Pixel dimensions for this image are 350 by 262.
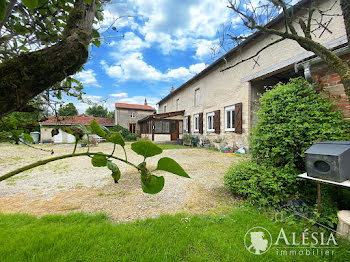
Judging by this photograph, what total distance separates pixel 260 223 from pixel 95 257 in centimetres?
212

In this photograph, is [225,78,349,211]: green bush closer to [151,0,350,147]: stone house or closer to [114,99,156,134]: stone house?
[151,0,350,147]: stone house

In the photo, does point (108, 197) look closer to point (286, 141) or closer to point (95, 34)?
point (95, 34)

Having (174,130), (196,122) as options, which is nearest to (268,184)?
(196,122)

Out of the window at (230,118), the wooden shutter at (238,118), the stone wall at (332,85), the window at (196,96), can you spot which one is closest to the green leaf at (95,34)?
the stone wall at (332,85)

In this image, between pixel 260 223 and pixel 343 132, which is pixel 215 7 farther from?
pixel 260 223

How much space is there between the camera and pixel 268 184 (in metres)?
2.66

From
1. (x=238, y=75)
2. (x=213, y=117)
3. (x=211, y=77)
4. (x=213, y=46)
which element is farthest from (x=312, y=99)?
(x=211, y=77)

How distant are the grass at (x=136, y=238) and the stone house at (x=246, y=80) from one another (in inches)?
92.3

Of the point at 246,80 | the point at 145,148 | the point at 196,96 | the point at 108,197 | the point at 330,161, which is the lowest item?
the point at 108,197

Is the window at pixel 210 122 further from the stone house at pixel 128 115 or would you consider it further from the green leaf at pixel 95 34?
the stone house at pixel 128 115

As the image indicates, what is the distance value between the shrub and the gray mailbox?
510 millimetres

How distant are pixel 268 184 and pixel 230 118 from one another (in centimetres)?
721

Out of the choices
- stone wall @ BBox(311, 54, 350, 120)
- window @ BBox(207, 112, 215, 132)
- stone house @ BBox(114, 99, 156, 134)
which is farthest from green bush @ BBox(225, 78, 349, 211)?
stone house @ BBox(114, 99, 156, 134)

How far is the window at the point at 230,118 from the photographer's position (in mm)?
9242
